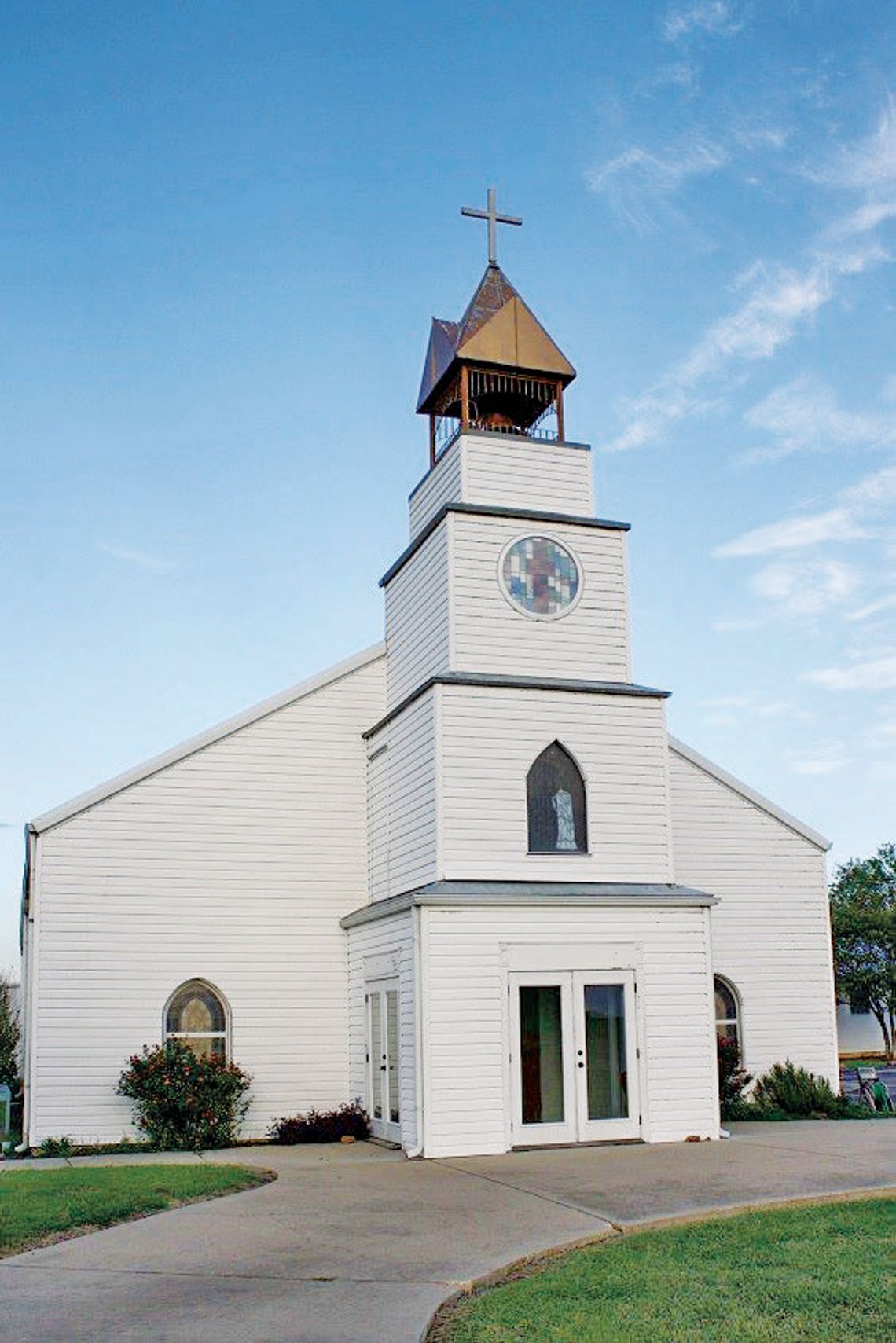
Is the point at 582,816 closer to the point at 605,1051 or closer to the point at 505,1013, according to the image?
the point at 505,1013

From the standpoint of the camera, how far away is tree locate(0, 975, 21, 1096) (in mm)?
30177

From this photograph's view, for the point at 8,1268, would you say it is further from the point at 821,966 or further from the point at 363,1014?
the point at 821,966

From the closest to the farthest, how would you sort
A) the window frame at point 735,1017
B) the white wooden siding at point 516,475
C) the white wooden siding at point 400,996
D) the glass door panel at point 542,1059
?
the glass door panel at point 542,1059 < the white wooden siding at point 400,996 < the white wooden siding at point 516,475 < the window frame at point 735,1017

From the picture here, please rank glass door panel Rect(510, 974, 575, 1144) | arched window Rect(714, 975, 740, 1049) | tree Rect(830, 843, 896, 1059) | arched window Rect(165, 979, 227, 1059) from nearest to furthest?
glass door panel Rect(510, 974, 575, 1144) → arched window Rect(165, 979, 227, 1059) → arched window Rect(714, 975, 740, 1049) → tree Rect(830, 843, 896, 1059)

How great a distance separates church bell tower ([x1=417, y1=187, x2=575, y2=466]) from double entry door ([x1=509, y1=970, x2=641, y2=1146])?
357 inches

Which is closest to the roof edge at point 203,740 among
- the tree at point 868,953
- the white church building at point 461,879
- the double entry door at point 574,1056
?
the white church building at point 461,879

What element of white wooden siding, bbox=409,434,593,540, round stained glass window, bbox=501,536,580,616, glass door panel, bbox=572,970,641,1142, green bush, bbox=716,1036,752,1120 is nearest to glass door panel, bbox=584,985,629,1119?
glass door panel, bbox=572,970,641,1142

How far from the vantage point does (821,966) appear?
25.7 meters

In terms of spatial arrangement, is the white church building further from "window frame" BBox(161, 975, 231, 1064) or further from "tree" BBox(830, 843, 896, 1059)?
"tree" BBox(830, 843, 896, 1059)

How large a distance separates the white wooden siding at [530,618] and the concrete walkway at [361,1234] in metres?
7.19

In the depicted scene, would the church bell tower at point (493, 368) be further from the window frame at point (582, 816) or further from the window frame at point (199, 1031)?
the window frame at point (199, 1031)

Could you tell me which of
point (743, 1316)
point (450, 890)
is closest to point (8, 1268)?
point (743, 1316)

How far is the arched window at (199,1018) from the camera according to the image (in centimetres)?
2212

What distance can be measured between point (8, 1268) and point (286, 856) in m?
12.5
